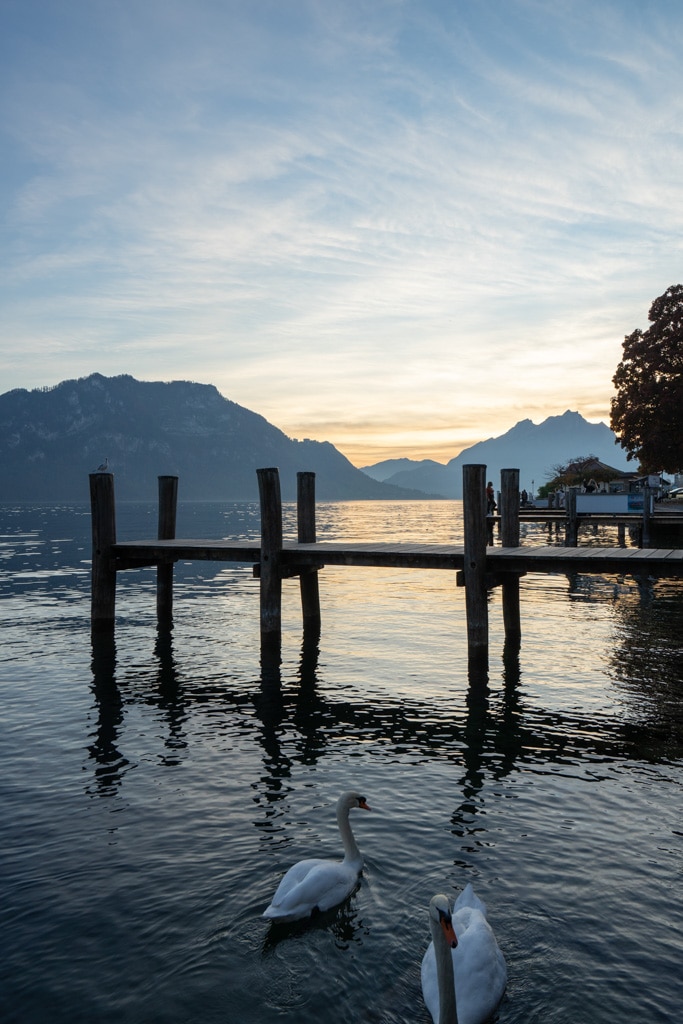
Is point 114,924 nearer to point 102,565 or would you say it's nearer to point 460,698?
point 460,698

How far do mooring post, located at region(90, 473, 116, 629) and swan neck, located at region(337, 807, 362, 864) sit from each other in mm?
12275

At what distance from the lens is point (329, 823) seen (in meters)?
9.24

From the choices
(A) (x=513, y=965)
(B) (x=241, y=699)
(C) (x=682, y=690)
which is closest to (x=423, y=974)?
(A) (x=513, y=965)

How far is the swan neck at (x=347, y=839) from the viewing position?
26.2 feet

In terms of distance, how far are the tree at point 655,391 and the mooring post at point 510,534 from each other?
2799cm

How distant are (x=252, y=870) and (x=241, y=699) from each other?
687 centimetres

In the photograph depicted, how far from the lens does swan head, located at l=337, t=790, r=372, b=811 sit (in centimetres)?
832

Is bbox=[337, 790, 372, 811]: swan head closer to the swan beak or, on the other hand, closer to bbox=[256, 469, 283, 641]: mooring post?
the swan beak

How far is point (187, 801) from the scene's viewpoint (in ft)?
32.3

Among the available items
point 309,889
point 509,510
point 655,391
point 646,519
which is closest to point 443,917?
point 309,889

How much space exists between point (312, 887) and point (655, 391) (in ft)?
140

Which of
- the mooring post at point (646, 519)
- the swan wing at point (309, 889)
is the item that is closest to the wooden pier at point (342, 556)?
the swan wing at point (309, 889)

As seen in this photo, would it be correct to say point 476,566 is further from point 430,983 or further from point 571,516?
point 571,516

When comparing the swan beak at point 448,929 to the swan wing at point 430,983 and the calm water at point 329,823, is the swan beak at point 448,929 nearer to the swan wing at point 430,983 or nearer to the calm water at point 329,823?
the swan wing at point 430,983
